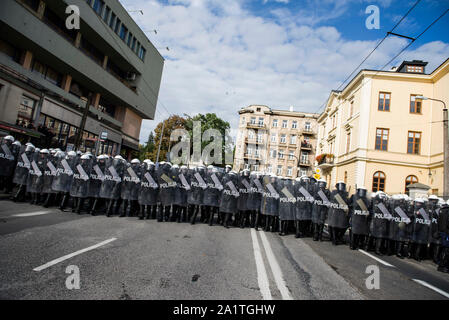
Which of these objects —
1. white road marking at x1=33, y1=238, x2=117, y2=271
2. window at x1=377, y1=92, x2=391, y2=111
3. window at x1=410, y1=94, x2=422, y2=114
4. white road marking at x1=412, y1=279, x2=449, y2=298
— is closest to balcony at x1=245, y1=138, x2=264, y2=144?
window at x1=377, y1=92, x2=391, y2=111

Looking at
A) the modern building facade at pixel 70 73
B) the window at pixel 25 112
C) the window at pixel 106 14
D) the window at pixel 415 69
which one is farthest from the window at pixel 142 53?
the window at pixel 415 69

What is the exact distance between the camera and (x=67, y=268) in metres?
3.88

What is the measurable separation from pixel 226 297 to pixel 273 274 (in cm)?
143

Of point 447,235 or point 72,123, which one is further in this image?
point 72,123

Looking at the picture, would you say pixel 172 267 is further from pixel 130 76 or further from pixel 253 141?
pixel 253 141

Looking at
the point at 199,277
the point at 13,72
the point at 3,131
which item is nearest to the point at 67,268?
the point at 199,277

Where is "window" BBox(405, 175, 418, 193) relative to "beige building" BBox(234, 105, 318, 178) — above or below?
below

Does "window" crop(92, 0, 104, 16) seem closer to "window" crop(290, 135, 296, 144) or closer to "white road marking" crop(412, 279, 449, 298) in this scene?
"white road marking" crop(412, 279, 449, 298)

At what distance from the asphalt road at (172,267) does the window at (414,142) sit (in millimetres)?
22363

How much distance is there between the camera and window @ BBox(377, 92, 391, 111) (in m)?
26.2

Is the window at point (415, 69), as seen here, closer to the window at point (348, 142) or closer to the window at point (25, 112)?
the window at point (348, 142)

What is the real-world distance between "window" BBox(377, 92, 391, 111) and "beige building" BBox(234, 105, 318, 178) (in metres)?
28.3

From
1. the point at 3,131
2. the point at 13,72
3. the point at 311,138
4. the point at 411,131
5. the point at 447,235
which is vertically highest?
the point at 311,138
